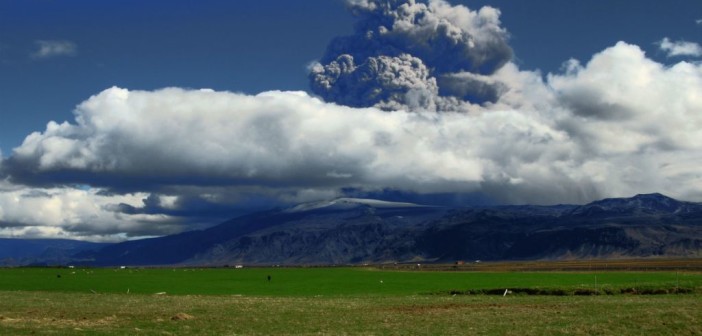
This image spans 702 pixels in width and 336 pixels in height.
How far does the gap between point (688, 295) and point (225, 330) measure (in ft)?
168

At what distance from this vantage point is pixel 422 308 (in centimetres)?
6066

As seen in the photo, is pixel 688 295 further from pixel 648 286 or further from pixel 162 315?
pixel 162 315

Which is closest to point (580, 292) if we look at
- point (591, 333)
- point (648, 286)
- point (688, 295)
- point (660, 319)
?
point (648, 286)

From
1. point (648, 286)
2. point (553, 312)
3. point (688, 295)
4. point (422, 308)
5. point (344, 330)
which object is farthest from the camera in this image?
point (648, 286)

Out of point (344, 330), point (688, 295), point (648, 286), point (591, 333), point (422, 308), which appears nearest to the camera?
point (591, 333)

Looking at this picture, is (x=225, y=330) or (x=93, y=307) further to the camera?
(x=93, y=307)

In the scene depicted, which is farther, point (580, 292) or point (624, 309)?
point (580, 292)

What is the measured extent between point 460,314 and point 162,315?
925 inches

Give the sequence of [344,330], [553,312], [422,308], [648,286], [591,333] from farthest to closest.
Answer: [648,286] → [422,308] → [553,312] → [344,330] → [591,333]

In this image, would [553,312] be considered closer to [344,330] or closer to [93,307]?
[344,330]

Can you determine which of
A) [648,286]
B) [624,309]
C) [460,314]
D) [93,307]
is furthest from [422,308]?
[648,286]

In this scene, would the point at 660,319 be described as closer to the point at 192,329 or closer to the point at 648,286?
the point at 192,329

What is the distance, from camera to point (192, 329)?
45750mm

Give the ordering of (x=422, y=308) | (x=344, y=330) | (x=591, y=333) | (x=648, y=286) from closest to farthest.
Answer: (x=591, y=333)
(x=344, y=330)
(x=422, y=308)
(x=648, y=286)
